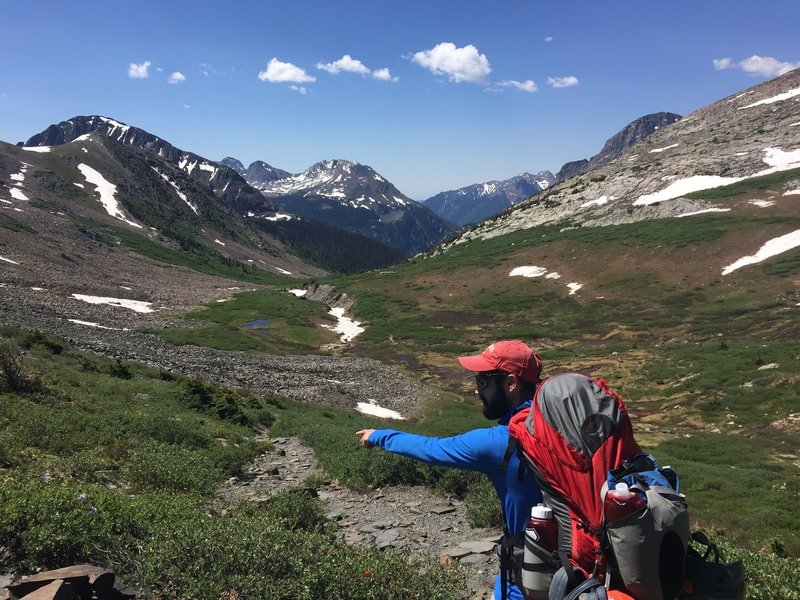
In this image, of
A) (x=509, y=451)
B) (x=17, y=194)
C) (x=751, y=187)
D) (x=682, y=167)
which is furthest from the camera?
(x=17, y=194)

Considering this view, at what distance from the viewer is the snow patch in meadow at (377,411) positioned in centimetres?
3235

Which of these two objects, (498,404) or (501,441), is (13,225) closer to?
(498,404)

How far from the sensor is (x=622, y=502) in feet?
9.54

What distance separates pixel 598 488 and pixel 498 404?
3.98 ft

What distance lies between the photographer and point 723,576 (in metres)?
3.05

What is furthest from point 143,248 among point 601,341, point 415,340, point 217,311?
point 601,341

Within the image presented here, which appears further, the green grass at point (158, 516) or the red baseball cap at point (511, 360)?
the green grass at point (158, 516)

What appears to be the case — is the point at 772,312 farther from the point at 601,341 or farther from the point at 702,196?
the point at 702,196

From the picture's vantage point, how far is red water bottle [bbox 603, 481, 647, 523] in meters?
2.90

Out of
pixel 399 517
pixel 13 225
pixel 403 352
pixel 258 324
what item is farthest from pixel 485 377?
pixel 13 225

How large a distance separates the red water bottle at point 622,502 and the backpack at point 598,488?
4 centimetres

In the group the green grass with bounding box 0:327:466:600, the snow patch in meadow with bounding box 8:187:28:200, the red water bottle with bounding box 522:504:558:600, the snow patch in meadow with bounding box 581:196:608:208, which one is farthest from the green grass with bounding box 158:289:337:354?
the snow patch in meadow with bounding box 8:187:28:200

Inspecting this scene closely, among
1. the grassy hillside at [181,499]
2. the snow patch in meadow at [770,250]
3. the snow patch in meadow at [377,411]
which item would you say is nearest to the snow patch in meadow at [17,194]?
the snow patch in meadow at [377,411]

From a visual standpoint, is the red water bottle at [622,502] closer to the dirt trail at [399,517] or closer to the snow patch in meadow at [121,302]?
the dirt trail at [399,517]
